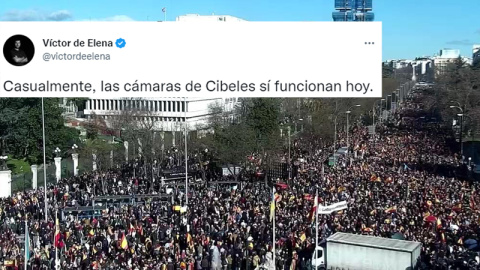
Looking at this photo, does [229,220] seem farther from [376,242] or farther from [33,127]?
[33,127]

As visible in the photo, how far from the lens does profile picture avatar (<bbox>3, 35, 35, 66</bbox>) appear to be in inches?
155

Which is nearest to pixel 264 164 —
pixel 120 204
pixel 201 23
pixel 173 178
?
pixel 173 178

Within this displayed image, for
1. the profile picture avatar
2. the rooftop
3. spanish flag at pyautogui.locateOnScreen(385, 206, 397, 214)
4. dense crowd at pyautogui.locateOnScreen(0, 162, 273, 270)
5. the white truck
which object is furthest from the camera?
spanish flag at pyautogui.locateOnScreen(385, 206, 397, 214)

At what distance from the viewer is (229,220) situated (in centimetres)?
2059

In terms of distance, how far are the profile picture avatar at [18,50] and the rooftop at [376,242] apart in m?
12.5

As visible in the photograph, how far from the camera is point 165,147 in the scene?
145 ft

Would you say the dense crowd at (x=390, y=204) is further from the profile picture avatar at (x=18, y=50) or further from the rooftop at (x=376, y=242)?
the profile picture avatar at (x=18, y=50)

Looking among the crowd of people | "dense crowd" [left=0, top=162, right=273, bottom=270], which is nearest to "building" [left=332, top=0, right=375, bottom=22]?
the crowd of people

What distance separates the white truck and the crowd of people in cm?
71

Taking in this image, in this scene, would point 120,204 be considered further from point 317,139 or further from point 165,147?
point 317,139

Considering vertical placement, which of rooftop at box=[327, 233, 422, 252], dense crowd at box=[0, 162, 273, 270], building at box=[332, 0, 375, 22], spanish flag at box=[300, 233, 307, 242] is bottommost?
dense crowd at box=[0, 162, 273, 270]
